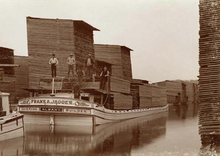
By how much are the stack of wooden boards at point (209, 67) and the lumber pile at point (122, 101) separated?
1705 cm

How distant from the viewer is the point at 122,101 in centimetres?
3412

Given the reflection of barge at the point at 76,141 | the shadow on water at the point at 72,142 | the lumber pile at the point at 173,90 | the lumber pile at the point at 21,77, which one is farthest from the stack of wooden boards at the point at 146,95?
the shadow on water at the point at 72,142

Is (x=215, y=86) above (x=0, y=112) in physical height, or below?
above

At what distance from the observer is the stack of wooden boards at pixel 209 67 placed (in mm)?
15148

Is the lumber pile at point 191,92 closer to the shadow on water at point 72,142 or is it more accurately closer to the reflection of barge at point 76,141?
the reflection of barge at point 76,141

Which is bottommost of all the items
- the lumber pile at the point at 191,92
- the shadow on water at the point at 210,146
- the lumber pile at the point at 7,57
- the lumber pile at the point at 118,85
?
the lumber pile at the point at 191,92

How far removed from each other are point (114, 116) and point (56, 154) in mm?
15848

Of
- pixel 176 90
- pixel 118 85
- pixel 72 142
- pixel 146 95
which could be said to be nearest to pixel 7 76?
pixel 118 85

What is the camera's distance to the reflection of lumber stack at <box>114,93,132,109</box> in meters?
32.5

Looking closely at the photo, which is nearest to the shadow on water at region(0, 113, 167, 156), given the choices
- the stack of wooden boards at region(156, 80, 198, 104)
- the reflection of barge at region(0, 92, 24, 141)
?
the reflection of barge at region(0, 92, 24, 141)

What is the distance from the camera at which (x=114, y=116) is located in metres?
29.6

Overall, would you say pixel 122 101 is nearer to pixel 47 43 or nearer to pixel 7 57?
pixel 47 43

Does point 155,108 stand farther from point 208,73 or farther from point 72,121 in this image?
point 208,73

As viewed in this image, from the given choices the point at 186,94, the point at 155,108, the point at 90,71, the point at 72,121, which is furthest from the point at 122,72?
the point at 186,94
